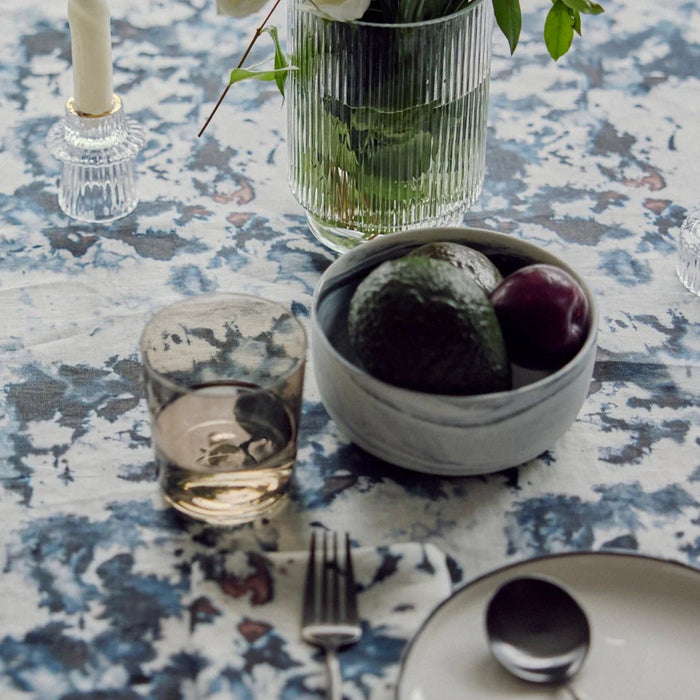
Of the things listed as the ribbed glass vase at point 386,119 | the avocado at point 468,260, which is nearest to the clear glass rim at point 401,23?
the ribbed glass vase at point 386,119

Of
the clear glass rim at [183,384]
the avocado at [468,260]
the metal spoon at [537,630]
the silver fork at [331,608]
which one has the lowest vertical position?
the silver fork at [331,608]

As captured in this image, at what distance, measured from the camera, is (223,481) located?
1.95 feet

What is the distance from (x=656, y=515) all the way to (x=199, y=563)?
0.85ft

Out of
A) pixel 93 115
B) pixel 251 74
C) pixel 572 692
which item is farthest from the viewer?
pixel 93 115

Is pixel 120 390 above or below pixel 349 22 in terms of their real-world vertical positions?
below

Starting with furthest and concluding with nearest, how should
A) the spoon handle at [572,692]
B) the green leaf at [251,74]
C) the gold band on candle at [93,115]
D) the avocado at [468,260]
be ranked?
the gold band on candle at [93,115]
the green leaf at [251,74]
the avocado at [468,260]
the spoon handle at [572,692]

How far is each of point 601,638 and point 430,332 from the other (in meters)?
0.17

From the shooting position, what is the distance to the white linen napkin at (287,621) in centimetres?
53

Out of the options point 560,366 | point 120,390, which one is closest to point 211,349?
point 120,390

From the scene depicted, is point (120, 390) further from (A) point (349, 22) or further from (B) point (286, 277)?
(A) point (349, 22)

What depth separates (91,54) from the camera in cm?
83

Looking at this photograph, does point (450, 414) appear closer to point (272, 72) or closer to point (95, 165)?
point (272, 72)

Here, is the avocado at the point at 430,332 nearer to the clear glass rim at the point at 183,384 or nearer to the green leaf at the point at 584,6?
the clear glass rim at the point at 183,384

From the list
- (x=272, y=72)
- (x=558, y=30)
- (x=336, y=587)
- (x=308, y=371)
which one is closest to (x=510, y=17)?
(x=558, y=30)
